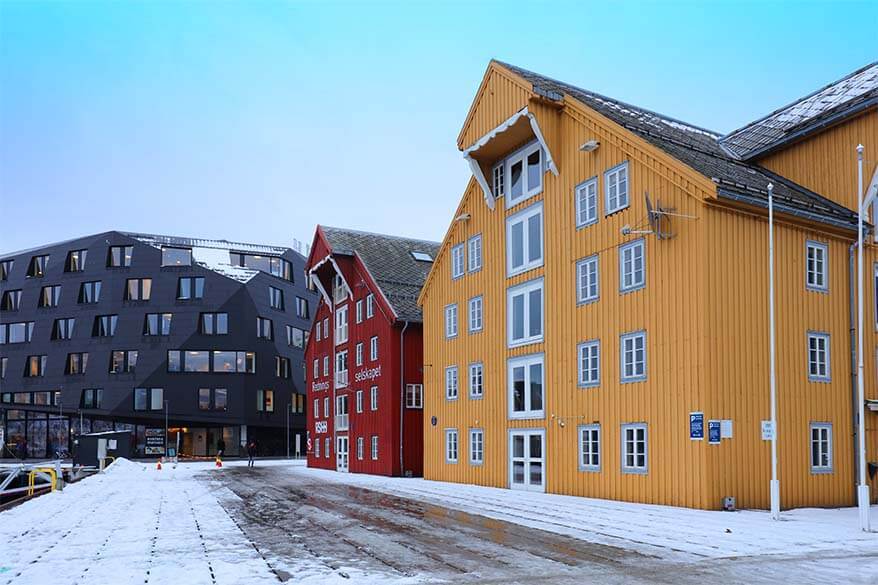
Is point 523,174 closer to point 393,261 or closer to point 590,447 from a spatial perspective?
point 590,447

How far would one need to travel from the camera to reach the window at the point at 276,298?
84.1 m

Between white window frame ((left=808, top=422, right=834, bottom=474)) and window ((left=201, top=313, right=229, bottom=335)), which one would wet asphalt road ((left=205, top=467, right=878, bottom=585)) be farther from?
window ((left=201, top=313, right=229, bottom=335))

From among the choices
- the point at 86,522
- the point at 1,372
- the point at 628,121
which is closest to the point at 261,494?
the point at 86,522

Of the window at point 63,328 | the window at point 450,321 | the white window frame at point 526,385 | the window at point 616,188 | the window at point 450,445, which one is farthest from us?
the window at point 63,328

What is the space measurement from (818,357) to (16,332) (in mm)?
80102

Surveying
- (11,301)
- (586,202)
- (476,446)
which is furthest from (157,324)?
(586,202)

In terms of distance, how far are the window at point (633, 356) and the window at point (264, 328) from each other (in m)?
61.1

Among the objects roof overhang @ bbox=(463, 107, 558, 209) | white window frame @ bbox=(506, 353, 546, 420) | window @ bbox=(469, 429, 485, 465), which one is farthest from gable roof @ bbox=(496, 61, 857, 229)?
window @ bbox=(469, 429, 485, 465)

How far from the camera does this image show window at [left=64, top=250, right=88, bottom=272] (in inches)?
3219

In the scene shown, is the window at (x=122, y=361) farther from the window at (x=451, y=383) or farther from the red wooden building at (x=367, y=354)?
the window at (x=451, y=383)

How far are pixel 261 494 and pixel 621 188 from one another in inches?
583

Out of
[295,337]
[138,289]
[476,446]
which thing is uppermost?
[138,289]

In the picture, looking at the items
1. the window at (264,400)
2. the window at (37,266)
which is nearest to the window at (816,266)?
Answer: the window at (264,400)

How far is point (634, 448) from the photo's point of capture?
23656mm
